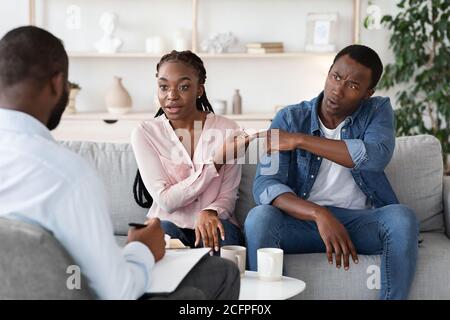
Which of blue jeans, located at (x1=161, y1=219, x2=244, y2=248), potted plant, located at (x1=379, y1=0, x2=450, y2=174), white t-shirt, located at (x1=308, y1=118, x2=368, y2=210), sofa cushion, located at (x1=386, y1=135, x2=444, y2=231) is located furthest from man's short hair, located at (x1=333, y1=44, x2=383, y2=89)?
potted plant, located at (x1=379, y1=0, x2=450, y2=174)

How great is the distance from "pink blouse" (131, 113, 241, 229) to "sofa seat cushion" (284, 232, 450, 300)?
14.4 inches

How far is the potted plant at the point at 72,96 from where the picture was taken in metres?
5.15

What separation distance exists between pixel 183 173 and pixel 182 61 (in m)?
0.41

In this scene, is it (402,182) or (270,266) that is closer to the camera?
(270,266)

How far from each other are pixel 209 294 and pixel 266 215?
869mm

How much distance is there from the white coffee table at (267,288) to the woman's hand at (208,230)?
0.95 feet

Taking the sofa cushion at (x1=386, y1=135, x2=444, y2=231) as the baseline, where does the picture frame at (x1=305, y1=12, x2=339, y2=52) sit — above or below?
above

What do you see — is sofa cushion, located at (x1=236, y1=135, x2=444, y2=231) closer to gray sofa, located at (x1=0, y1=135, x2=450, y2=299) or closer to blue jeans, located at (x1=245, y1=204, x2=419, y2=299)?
gray sofa, located at (x1=0, y1=135, x2=450, y2=299)

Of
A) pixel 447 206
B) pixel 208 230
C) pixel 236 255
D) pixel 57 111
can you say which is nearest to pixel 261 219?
pixel 208 230

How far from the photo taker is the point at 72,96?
520 centimetres

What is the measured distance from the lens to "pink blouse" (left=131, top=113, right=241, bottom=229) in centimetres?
262

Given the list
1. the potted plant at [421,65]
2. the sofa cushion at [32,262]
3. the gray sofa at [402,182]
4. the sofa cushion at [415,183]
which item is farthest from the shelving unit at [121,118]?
the sofa cushion at [32,262]

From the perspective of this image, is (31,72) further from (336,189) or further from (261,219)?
(336,189)

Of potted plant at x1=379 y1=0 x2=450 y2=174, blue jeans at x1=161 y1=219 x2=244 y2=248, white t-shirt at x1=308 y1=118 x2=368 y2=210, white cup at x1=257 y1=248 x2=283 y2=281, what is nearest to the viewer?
white cup at x1=257 y1=248 x2=283 y2=281
